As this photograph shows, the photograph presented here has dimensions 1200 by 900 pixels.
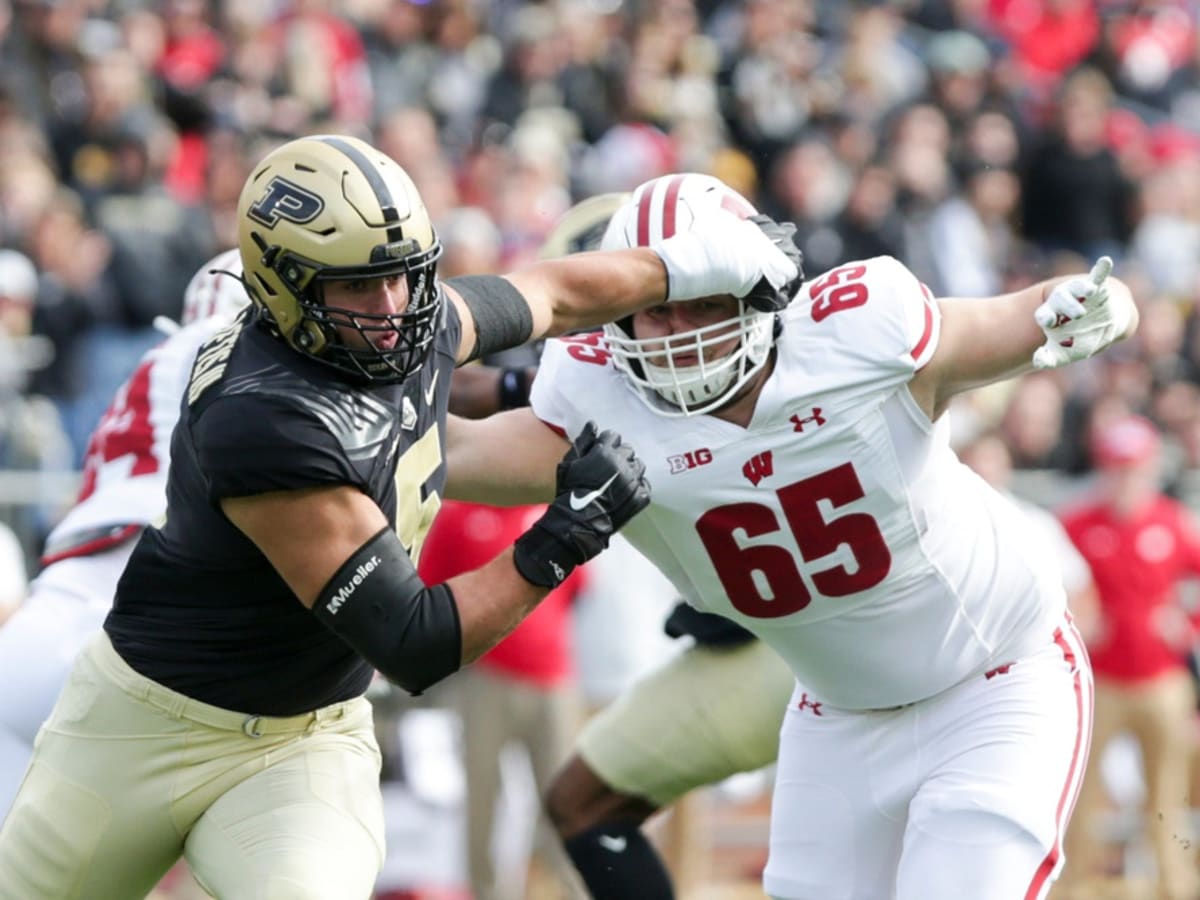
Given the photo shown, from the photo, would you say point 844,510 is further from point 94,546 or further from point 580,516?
point 94,546

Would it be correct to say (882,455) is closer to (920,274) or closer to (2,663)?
(2,663)

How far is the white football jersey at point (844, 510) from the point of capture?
394 centimetres

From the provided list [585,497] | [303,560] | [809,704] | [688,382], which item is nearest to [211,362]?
[303,560]

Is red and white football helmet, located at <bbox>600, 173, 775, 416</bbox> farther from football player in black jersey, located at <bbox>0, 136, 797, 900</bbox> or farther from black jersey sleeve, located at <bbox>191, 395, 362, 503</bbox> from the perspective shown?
black jersey sleeve, located at <bbox>191, 395, 362, 503</bbox>

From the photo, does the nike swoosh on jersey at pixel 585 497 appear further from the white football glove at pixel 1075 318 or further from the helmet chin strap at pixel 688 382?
the white football glove at pixel 1075 318

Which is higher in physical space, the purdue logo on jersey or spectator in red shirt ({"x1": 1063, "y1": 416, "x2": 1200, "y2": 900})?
the purdue logo on jersey

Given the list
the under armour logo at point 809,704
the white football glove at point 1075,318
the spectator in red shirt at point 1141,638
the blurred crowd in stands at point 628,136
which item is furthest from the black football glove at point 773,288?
the spectator in red shirt at point 1141,638

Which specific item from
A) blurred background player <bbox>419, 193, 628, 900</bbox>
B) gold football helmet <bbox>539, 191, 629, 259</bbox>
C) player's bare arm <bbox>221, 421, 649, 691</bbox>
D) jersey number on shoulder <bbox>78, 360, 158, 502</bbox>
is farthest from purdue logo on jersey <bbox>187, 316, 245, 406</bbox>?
blurred background player <bbox>419, 193, 628, 900</bbox>

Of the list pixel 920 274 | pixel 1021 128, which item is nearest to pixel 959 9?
pixel 1021 128

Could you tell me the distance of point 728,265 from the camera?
154 inches

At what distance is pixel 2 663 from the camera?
15.7 ft

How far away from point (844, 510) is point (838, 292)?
45cm

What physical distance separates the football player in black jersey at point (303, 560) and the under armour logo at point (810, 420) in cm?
25

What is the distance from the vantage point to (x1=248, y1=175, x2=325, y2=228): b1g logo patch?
11.8 feet
